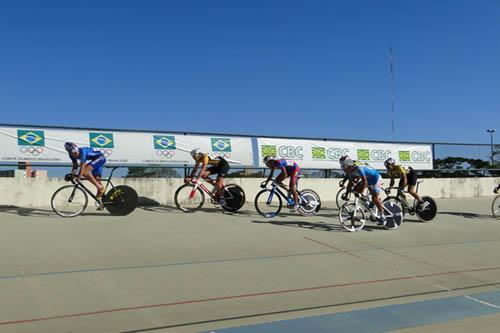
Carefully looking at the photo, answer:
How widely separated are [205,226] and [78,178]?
115 inches

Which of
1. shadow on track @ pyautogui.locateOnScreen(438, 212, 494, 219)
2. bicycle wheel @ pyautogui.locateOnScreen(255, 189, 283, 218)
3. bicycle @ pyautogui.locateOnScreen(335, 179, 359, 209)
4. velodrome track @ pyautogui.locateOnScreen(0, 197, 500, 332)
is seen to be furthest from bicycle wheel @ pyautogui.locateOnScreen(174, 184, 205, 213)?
shadow on track @ pyautogui.locateOnScreen(438, 212, 494, 219)

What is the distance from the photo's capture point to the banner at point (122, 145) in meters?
11.5

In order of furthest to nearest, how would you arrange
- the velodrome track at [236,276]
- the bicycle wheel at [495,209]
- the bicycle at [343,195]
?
the bicycle wheel at [495,209]
the bicycle at [343,195]
the velodrome track at [236,276]

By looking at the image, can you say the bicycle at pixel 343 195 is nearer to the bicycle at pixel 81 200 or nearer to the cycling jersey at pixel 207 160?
the cycling jersey at pixel 207 160

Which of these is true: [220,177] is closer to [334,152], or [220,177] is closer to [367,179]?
[367,179]

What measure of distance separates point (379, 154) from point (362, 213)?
7501 mm

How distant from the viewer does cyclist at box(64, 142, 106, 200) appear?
9602mm

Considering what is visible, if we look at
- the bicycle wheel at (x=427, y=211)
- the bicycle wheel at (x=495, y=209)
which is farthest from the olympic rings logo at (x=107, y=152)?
the bicycle wheel at (x=495, y=209)

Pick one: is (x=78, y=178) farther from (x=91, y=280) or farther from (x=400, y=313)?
(x=400, y=313)

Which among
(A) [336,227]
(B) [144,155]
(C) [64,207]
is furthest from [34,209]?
(A) [336,227]

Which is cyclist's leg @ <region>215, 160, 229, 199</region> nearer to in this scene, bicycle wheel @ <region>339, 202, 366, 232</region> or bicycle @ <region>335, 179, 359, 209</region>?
bicycle @ <region>335, 179, 359, 209</region>

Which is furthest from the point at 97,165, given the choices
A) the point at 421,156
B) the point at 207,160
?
the point at 421,156

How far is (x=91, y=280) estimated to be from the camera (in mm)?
5426

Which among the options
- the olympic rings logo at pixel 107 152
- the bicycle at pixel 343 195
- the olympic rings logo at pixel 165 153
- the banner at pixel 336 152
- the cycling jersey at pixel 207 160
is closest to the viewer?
the bicycle at pixel 343 195
